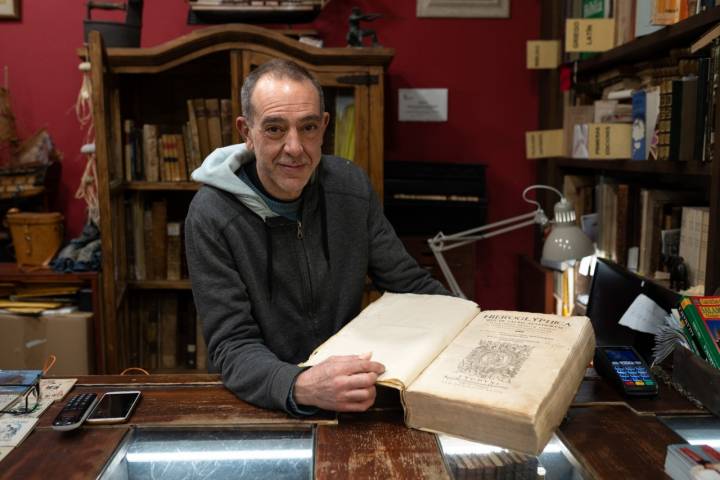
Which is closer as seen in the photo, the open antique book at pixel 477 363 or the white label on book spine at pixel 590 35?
the open antique book at pixel 477 363

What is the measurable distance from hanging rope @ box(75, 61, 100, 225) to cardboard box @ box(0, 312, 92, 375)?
445 millimetres

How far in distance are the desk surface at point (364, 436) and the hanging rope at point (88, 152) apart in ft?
5.60

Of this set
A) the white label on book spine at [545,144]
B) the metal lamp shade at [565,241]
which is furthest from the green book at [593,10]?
the metal lamp shade at [565,241]

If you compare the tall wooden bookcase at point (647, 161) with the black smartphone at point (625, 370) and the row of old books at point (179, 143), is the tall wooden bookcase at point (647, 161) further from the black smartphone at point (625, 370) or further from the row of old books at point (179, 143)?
the row of old books at point (179, 143)

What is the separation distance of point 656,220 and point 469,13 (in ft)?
4.91

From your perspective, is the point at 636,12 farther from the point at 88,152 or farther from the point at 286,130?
the point at 88,152

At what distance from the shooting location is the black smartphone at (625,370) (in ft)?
3.76

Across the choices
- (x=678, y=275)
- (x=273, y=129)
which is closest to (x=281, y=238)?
(x=273, y=129)

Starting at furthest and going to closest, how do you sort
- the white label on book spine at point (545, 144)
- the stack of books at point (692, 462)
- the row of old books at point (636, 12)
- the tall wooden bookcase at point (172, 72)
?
1. the white label on book spine at point (545, 144)
2. the tall wooden bookcase at point (172, 72)
3. the row of old books at point (636, 12)
4. the stack of books at point (692, 462)

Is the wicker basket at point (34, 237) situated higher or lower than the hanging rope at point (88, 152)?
lower

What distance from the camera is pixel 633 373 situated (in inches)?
46.8

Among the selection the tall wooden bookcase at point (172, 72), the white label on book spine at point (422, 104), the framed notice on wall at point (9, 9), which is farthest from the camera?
the white label on book spine at point (422, 104)

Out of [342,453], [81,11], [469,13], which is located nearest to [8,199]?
[81,11]

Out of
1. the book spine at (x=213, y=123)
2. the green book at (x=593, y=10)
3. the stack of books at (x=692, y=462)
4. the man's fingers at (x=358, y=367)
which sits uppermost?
the green book at (x=593, y=10)
